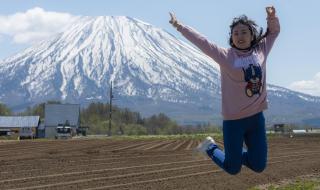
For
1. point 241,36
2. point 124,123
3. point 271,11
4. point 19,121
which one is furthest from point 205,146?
point 124,123

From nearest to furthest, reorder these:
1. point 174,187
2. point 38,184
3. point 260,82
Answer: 1. point 260,82
2. point 174,187
3. point 38,184

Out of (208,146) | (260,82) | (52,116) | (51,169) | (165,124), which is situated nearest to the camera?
(260,82)

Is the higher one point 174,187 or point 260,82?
point 260,82

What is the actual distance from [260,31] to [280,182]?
25.5 feet

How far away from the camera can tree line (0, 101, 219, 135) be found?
109988 mm

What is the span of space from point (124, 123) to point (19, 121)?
975 inches

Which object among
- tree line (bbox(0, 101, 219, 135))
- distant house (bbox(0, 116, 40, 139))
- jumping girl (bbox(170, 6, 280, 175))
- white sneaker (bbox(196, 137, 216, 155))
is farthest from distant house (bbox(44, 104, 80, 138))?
jumping girl (bbox(170, 6, 280, 175))

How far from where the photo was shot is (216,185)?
13.3 metres

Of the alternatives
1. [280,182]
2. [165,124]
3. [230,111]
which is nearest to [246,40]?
[230,111]

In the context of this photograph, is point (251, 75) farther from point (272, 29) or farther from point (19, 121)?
point (19, 121)

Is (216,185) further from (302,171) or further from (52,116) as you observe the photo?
(52,116)

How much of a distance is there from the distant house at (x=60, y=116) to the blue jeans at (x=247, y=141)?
95.3 metres

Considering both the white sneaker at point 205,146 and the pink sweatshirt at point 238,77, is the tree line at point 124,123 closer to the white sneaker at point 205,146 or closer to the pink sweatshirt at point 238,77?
the white sneaker at point 205,146

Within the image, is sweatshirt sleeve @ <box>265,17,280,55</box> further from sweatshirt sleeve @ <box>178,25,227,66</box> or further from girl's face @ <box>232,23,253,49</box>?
sweatshirt sleeve @ <box>178,25,227,66</box>
